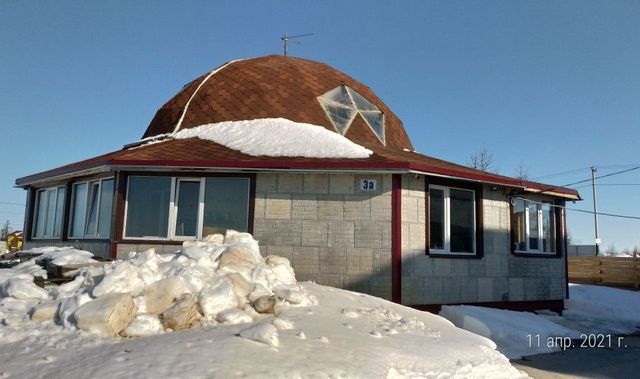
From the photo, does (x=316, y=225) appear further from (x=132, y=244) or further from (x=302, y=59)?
(x=302, y=59)

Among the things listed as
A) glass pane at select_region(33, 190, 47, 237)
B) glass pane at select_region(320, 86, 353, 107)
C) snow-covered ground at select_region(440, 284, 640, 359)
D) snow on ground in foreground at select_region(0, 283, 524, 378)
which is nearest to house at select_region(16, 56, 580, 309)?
glass pane at select_region(33, 190, 47, 237)

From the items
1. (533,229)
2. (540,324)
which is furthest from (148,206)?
(533,229)

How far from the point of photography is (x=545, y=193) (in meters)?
11.3

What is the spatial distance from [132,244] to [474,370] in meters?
6.49

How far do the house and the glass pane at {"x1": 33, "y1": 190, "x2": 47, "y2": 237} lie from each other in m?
0.57

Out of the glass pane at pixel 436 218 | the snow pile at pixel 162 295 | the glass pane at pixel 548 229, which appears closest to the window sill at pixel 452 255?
the glass pane at pixel 436 218

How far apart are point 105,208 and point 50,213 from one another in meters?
2.93

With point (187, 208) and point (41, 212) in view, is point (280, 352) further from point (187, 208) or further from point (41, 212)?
point (41, 212)

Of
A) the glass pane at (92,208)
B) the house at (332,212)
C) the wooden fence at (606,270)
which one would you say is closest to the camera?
the house at (332,212)

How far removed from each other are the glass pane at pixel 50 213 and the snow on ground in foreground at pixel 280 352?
7.50 meters

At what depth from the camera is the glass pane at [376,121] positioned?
44.3ft

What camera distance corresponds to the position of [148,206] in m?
9.39

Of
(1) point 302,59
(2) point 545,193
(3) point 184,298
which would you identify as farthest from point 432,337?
(1) point 302,59

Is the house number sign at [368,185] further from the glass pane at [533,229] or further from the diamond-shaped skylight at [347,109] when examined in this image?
the glass pane at [533,229]
